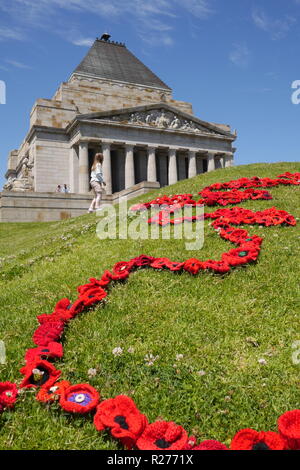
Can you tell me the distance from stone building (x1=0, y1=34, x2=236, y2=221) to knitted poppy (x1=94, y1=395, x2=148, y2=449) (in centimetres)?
3345

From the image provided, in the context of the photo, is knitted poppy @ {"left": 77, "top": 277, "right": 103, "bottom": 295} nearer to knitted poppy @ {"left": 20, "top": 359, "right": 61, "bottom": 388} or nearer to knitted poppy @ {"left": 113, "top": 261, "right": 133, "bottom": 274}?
knitted poppy @ {"left": 113, "top": 261, "right": 133, "bottom": 274}

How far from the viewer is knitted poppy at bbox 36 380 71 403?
363 cm

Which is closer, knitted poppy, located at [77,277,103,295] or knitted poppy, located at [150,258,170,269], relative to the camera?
knitted poppy, located at [77,277,103,295]

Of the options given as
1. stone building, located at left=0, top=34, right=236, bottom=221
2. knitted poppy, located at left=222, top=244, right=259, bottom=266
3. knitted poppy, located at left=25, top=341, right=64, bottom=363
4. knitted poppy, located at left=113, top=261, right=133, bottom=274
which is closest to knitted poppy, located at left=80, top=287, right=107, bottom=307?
knitted poppy, located at left=113, top=261, right=133, bottom=274

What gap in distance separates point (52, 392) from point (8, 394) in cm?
38

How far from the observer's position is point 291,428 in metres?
3.12

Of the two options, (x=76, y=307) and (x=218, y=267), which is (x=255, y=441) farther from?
(x=218, y=267)

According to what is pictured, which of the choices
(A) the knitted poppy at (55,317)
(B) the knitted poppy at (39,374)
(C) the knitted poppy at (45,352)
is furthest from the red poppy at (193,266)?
(B) the knitted poppy at (39,374)

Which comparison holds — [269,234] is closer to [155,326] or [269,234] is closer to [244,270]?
[244,270]

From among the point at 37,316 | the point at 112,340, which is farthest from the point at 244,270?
the point at 37,316

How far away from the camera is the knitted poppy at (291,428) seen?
9.89ft

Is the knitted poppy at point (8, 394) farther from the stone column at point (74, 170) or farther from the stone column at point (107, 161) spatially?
the stone column at point (74, 170)

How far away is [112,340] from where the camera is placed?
462 centimetres

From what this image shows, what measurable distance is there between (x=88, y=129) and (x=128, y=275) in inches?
1438
